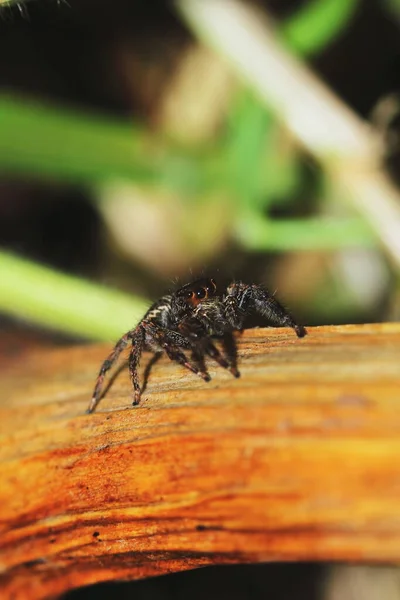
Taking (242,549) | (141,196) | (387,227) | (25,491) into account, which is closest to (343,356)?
(242,549)

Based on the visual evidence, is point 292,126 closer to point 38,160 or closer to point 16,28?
point 38,160

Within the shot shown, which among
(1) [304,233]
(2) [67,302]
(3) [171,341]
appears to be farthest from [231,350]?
(1) [304,233]

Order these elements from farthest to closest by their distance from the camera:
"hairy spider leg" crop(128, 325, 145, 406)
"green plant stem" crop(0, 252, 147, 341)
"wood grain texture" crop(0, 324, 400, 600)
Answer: "green plant stem" crop(0, 252, 147, 341)
"hairy spider leg" crop(128, 325, 145, 406)
"wood grain texture" crop(0, 324, 400, 600)

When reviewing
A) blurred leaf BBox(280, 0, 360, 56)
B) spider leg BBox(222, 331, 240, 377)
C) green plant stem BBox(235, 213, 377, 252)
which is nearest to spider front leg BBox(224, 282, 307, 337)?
spider leg BBox(222, 331, 240, 377)

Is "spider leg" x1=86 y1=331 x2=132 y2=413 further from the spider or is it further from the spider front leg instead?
the spider front leg

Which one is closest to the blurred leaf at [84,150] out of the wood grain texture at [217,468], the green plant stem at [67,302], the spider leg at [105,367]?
the green plant stem at [67,302]

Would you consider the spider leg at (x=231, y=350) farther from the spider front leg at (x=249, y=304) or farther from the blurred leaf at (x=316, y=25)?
the blurred leaf at (x=316, y=25)

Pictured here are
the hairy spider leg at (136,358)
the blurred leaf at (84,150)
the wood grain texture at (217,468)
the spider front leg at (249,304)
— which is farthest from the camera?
the blurred leaf at (84,150)

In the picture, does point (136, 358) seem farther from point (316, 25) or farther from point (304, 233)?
point (316, 25)
